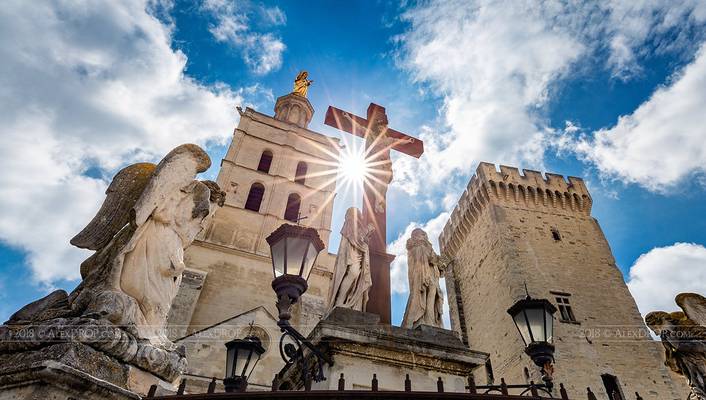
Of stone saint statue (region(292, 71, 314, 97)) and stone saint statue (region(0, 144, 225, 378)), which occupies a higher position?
stone saint statue (region(292, 71, 314, 97))

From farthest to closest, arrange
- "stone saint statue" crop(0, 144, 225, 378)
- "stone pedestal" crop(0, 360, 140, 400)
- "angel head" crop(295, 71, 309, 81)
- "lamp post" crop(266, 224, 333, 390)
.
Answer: "angel head" crop(295, 71, 309, 81), "lamp post" crop(266, 224, 333, 390), "stone saint statue" crop(0, 144, 225, 378), "stone pedestal" crop(0, 360, 140, 400)

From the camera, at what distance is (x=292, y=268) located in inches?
138

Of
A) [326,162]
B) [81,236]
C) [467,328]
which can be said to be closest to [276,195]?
[326,162]

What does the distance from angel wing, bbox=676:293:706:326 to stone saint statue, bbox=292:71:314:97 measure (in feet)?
95.3

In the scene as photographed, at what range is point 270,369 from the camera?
42.8 ft

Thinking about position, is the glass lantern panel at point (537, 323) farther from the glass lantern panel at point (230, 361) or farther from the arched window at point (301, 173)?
the arched window at point (301, 173)

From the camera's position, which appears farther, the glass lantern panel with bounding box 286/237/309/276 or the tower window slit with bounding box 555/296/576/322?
the tower window slit with bounding box 555/296/576/322

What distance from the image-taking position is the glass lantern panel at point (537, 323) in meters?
4.23

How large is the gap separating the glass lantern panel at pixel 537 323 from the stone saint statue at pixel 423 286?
1.10m

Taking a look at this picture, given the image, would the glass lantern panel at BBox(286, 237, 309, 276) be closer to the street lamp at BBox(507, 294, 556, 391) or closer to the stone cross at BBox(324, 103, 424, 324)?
the stone cross at BBox(324, 103, 424, 324)

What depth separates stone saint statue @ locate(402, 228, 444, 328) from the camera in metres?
5.06

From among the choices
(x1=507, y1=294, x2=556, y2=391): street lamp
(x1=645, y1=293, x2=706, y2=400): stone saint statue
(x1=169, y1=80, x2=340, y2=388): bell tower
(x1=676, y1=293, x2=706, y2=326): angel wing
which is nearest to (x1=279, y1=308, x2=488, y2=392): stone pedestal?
(x1=507, y1=294, x2=556, y2=391): street lamp

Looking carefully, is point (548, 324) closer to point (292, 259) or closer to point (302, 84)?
point (292, 259)

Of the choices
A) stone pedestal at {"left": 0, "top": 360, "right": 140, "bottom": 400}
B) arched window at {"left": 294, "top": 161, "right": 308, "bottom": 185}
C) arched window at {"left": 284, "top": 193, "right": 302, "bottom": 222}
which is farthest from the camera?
arched window at {"left": 294, "top": 161, "right": 308, "bottom": 185}
